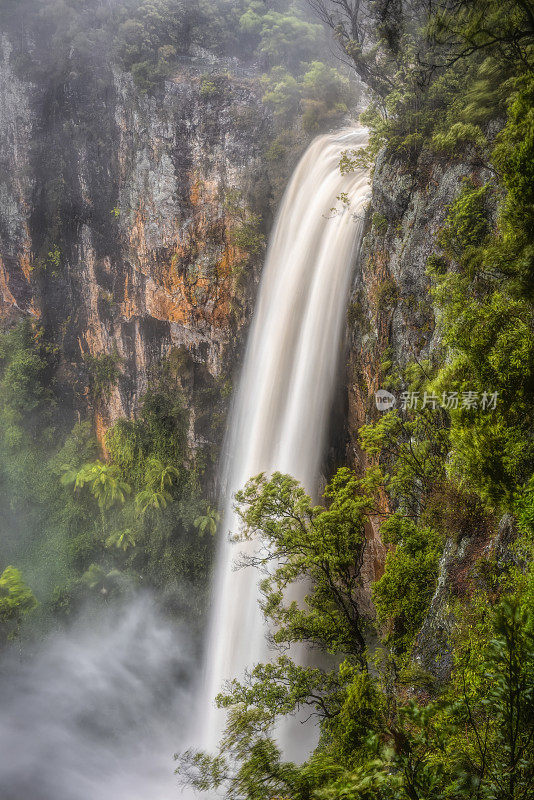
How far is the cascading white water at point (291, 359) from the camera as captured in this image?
1293 cm

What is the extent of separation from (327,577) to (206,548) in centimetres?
1132

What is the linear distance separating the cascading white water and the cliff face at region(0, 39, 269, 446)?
194 cm

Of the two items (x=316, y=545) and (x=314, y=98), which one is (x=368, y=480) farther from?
(x=314, y=98)

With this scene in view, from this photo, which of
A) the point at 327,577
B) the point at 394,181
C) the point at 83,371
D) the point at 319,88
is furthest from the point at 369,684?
the point at 83,371

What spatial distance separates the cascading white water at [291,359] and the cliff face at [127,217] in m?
1.94

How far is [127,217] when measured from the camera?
1883 centimetres

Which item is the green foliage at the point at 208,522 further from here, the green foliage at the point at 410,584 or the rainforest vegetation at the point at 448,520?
the green foliage at the point at 410,584

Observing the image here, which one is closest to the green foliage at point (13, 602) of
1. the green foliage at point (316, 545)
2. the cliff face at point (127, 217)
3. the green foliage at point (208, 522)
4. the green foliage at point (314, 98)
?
the green foliage at point (208, 522)

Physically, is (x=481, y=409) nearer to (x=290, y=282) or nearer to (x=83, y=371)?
(x=290, y=282)

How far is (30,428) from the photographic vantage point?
22609 mm

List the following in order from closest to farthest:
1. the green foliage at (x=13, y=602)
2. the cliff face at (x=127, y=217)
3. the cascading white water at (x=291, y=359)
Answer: the cascading white water at (x=291, y=359) → the cliff face at (x=127, y=217) → the green foliage at (x=13, y=602)

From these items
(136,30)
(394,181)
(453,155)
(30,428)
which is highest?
(136,30)

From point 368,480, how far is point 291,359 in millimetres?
6760

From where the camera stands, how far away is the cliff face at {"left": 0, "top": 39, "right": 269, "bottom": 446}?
17031mm
